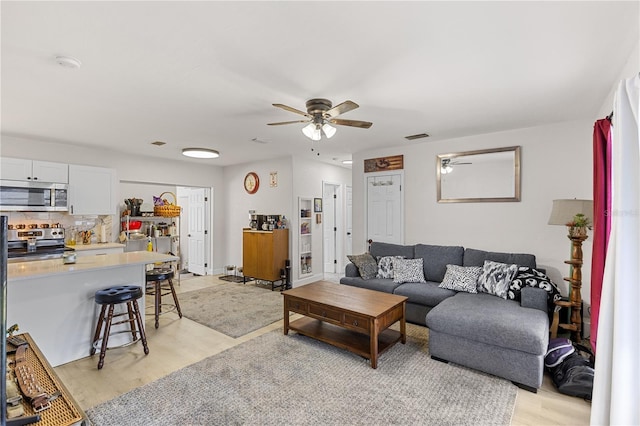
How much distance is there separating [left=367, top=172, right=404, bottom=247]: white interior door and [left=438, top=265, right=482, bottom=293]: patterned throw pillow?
115 cm

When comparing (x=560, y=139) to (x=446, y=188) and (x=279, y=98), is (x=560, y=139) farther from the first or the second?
(x=279, y=98)

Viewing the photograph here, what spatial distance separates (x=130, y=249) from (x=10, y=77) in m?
3.96

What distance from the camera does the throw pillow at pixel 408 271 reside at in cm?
405

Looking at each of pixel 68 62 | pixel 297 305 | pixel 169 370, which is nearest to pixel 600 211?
pixel 297 305

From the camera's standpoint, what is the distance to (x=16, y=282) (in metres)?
2.57

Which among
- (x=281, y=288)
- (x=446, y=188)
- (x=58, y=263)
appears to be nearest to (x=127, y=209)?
(x=58, y=263)

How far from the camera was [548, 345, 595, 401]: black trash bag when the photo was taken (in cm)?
224

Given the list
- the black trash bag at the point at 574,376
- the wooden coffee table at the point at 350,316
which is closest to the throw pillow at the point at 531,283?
the black trash bag at the point at 574,376

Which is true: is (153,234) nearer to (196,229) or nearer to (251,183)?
(196,229)

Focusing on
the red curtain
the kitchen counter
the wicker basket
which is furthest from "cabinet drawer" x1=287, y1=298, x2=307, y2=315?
the wicker basket

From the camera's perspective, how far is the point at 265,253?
5.57m

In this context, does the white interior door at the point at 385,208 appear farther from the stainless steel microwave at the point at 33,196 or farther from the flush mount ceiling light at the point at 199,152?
the stainless steel microwave at the point at 33,196

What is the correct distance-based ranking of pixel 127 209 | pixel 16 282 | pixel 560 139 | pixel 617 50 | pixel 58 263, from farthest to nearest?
pixel 127 209
pixel 560 139
pixel 58 263
pixel 16 282
pixel 617 50

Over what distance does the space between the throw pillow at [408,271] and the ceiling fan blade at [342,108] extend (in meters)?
2.42
